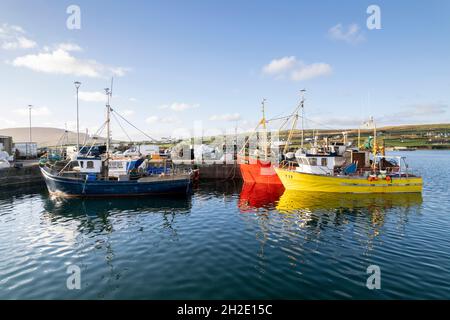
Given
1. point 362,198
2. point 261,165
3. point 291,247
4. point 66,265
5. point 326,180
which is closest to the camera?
point 66,265

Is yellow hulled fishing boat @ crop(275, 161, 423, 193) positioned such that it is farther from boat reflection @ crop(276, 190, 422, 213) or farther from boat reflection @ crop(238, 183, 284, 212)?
boat reflection @ crop(238, 183, 284, 212)

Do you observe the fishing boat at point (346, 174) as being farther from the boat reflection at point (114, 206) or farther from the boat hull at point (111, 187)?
the boat reflection at point (114, 206)

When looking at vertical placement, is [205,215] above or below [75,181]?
below

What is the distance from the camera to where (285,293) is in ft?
35.2

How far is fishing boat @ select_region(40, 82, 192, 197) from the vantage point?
3072 centimetres

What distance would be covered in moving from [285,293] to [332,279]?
2.64 metres

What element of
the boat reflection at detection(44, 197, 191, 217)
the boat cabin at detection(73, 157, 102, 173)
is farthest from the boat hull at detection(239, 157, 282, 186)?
the boat cabin at detection(73, 157, 102, 173)

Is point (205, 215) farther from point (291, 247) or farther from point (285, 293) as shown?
point (285, 293)

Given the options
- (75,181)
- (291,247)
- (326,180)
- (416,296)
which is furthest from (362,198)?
(75,181)

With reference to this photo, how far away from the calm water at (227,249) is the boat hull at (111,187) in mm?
2954

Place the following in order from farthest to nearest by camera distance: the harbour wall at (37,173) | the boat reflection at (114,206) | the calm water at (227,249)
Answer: the harbour wall at (37,173) → the boat reflection at (114,206) → the calm water at (227,249)

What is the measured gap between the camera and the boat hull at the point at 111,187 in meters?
A: 30.6

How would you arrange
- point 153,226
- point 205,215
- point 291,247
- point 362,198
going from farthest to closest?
1. point 362,198
2. point 205,215
3. point 153,226
4. point 291,247

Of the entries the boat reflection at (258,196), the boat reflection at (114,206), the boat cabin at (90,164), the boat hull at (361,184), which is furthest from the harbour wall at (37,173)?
the boat hull at (361,184)
